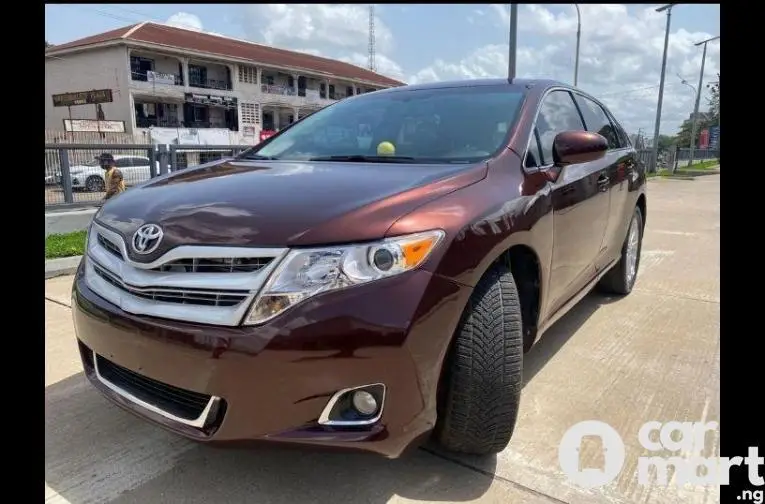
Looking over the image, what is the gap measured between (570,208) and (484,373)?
1219 mm

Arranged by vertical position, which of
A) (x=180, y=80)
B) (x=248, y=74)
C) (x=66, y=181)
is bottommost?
(x=66, y=181)

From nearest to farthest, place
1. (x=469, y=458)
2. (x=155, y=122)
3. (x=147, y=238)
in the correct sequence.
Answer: (x=147, y=238) < (x=469, y=458) < (x=155, y=122)

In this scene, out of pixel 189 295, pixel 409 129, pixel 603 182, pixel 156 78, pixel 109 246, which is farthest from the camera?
pixel 156 78

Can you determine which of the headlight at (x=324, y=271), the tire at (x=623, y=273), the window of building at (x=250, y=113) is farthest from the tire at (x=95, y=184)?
the window of building at (x=250, y=113)

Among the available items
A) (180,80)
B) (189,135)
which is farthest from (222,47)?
(189,135)

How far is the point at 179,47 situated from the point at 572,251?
1464 inches

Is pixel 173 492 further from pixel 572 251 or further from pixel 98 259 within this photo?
pixel 572 251

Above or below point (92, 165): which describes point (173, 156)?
above

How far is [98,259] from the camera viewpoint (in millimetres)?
2197

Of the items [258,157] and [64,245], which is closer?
[258,157]

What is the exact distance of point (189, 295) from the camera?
5.99ft

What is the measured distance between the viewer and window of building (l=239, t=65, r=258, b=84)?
3994cm

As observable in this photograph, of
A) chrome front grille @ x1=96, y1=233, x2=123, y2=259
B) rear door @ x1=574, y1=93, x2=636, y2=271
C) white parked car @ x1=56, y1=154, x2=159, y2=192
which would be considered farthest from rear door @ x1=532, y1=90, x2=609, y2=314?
white parked car @ x1=56, y1=154, x2=159, y2=192

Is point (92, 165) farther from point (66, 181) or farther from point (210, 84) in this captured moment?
point (210, 84)
